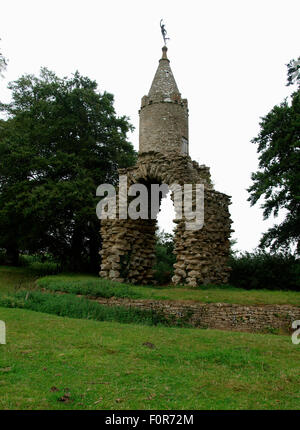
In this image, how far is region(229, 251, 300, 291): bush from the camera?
655 inches

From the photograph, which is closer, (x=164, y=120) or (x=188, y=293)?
(x=188, y=293)

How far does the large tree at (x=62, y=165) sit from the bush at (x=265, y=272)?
7832 mm

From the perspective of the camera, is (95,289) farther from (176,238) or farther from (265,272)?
(265,272)

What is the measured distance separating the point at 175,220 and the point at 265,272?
474 centimetres

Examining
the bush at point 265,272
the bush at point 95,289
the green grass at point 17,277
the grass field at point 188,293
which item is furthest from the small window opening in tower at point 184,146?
the green grass at point 17,277

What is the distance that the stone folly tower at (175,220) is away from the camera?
51.4ft

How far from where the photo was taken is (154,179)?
59.3ft

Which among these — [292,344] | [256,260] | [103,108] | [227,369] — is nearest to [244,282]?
[256,260]

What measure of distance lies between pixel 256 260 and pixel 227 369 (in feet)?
39.0

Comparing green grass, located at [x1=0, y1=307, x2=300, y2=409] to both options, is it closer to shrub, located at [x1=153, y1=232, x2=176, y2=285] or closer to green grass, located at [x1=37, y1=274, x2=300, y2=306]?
green grass, located at [x1=37, y1=274, x2=300, y2=306]

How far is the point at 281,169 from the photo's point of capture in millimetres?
15938

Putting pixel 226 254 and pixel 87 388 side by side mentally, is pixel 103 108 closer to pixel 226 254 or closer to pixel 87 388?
pixel 226 254

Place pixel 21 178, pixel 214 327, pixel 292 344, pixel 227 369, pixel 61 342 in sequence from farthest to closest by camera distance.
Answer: pixel 21 178 < pixel 214 327 < pixel 292 344 < pixel 61 342 < pixel 227 369

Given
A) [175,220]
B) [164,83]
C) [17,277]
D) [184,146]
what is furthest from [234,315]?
[17,277]
